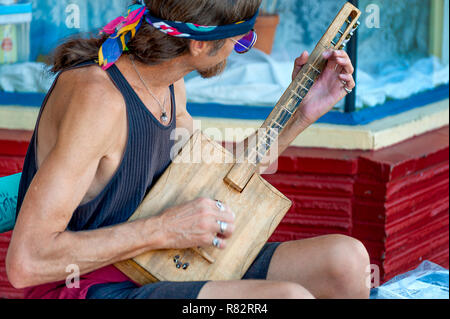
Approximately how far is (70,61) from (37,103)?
171cm

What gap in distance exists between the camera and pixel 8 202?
2018 millimetres

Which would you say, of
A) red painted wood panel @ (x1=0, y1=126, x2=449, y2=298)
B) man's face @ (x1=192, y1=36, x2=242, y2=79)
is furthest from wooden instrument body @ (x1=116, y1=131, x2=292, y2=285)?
red painted wood panel @ (x1=0, y1=126, x2=449, y2=298)

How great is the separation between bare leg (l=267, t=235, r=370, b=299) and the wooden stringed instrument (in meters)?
0.12

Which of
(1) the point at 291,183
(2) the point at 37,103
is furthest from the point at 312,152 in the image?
(2) the point at 37,103

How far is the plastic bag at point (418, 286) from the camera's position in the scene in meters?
2.40

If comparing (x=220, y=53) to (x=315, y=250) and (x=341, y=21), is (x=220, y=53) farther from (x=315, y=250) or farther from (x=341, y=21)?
(x=315, y=250)

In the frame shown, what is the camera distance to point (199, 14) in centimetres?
175

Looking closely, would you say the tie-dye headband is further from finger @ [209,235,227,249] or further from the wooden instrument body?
finger @ [209,235,227,249]

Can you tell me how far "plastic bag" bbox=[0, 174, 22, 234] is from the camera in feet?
6.57

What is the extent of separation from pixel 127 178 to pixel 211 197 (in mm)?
264

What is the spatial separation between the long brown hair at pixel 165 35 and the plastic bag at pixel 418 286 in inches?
45.3

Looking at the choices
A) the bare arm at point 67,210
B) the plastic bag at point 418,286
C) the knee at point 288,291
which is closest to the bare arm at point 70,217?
the bare arm at point 67,210

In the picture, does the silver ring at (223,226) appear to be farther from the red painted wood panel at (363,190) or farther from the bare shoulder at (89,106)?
→ the red painted wood panel at (363,190)

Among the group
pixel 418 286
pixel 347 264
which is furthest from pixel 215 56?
pixel 418 286
